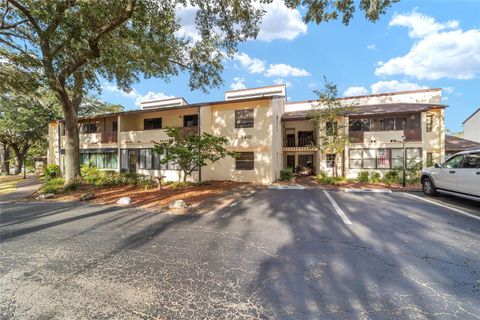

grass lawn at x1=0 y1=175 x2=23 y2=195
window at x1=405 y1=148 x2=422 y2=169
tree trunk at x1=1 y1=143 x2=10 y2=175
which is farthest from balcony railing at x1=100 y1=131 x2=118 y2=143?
window at x1=405 y1=148 x2=422 y2=169

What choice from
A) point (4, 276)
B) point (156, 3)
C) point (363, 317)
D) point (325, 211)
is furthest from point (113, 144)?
point (363, 317)

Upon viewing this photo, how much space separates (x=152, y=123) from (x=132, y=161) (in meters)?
3.62

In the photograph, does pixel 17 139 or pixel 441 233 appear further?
pixel 17 139

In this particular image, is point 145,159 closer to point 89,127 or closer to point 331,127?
point 89,127

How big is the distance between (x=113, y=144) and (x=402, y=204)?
19.8 meters

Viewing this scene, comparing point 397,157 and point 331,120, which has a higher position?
point 331,120

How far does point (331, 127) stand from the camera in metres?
16.5

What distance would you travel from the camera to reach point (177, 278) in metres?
2.91

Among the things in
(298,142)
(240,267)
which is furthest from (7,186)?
(298,142)

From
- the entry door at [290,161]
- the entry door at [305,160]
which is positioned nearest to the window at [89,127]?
the entry door at [290,161]

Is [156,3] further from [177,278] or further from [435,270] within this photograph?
[435,270]

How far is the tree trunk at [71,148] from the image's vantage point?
1176 cm

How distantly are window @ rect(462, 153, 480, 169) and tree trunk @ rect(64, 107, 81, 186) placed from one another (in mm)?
17848

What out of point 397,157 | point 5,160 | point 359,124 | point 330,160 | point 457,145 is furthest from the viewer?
point 5,160
